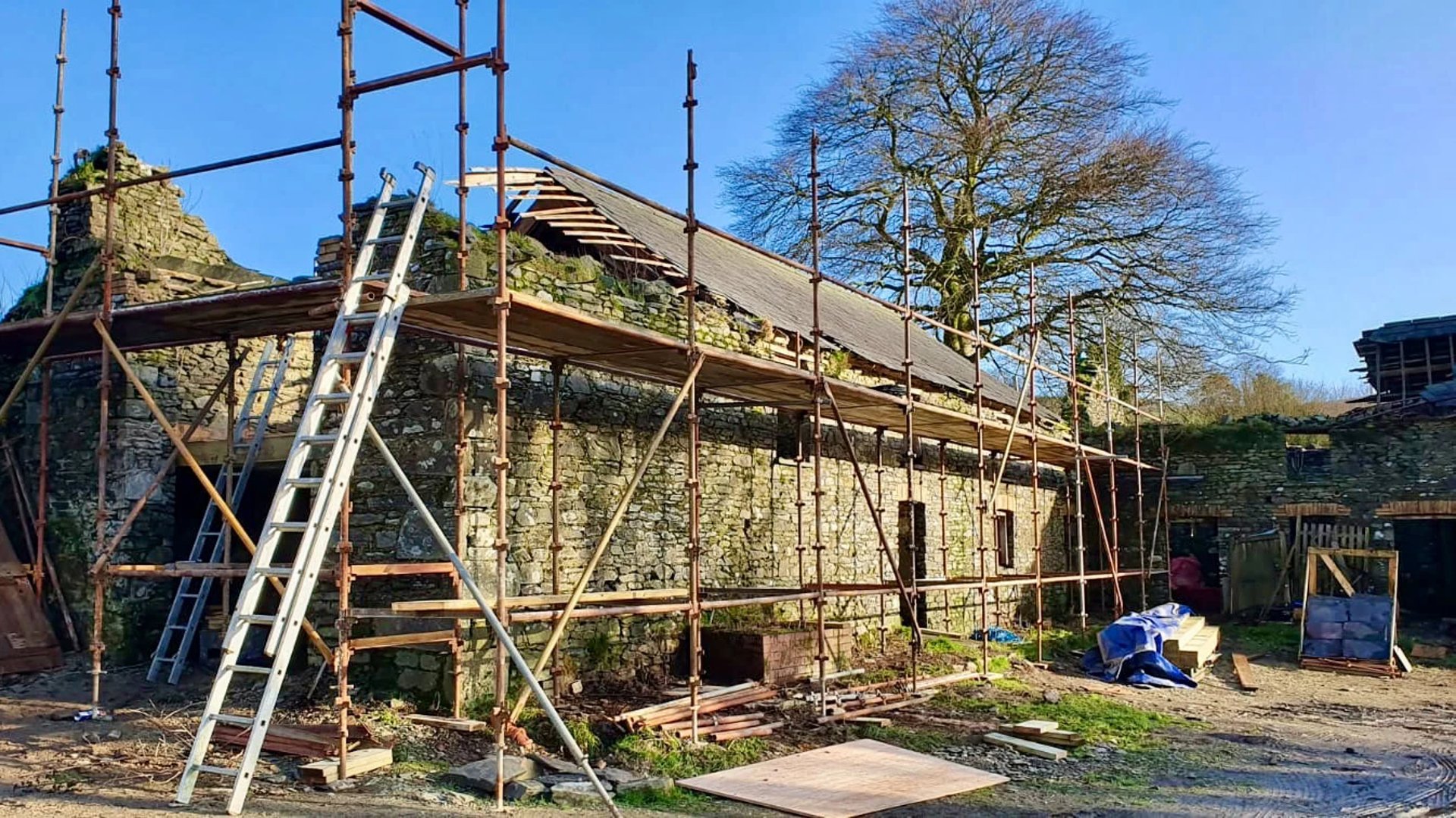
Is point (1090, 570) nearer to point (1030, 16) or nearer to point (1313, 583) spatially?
point (1313, 583)

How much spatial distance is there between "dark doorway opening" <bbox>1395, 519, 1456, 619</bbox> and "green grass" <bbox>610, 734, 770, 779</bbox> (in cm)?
1427

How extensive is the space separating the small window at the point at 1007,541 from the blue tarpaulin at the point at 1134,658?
12.4 feet

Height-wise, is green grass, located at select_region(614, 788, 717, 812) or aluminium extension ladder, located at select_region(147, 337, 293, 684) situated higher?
aluminium extension ladder, located at select_region(147, 337, 293, 684)

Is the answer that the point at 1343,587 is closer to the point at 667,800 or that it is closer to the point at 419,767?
the point at 667,800

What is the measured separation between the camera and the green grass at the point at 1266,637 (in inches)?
598

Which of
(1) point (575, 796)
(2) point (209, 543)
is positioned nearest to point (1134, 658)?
(1) point (575, 796)

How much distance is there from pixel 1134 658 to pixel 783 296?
6072mm

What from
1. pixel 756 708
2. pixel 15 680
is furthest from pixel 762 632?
pixel 15 680

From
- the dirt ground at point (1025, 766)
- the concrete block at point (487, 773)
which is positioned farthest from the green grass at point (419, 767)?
the concrete block at point (487, 773)

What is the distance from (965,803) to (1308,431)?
13.6 m

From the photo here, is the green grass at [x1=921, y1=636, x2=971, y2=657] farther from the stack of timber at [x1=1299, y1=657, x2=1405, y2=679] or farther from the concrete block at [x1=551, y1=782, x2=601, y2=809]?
the concrete block at [x1=551, y1=782, x2=601, y2=809]

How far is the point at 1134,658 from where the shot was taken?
499 inches

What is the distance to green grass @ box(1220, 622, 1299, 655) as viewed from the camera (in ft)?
49.8

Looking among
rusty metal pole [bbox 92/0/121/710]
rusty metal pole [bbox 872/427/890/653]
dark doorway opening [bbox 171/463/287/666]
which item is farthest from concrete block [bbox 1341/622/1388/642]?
rusty metal pole [bbox 92/0/121/710]
